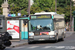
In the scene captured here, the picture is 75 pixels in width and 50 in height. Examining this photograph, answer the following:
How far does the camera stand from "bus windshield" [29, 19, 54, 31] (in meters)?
22.7

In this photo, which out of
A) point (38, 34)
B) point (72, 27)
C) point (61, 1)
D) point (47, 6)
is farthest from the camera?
point (61, 1)

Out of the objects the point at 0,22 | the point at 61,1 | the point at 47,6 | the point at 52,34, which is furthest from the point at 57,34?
the point at 61,1

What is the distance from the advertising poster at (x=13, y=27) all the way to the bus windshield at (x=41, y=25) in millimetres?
2341

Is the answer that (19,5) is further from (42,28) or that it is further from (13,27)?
(42,28)

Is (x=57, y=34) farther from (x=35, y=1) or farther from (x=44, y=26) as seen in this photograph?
(x=35, y=1)

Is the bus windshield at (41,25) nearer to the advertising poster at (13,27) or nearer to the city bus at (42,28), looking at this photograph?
the city bus at (42,28)

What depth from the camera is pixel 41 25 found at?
22719 mm

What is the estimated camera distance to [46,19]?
2303 cm

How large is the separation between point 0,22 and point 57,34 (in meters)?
5.26

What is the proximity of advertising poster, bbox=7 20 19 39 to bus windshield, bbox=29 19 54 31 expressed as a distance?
2.34 m

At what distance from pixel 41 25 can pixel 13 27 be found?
338 centimetres

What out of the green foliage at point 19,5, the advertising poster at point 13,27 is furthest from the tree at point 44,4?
the advertising poster at point 13,27

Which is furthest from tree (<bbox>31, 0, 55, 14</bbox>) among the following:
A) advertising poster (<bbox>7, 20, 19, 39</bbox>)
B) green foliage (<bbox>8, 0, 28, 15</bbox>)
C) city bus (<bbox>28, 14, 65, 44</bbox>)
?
city bus (<bbox>28, 14, 65, 44</bbox>)

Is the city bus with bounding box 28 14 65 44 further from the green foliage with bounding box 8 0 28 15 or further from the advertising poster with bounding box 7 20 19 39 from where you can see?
the green foliage with bounding box 8 0 28 15
